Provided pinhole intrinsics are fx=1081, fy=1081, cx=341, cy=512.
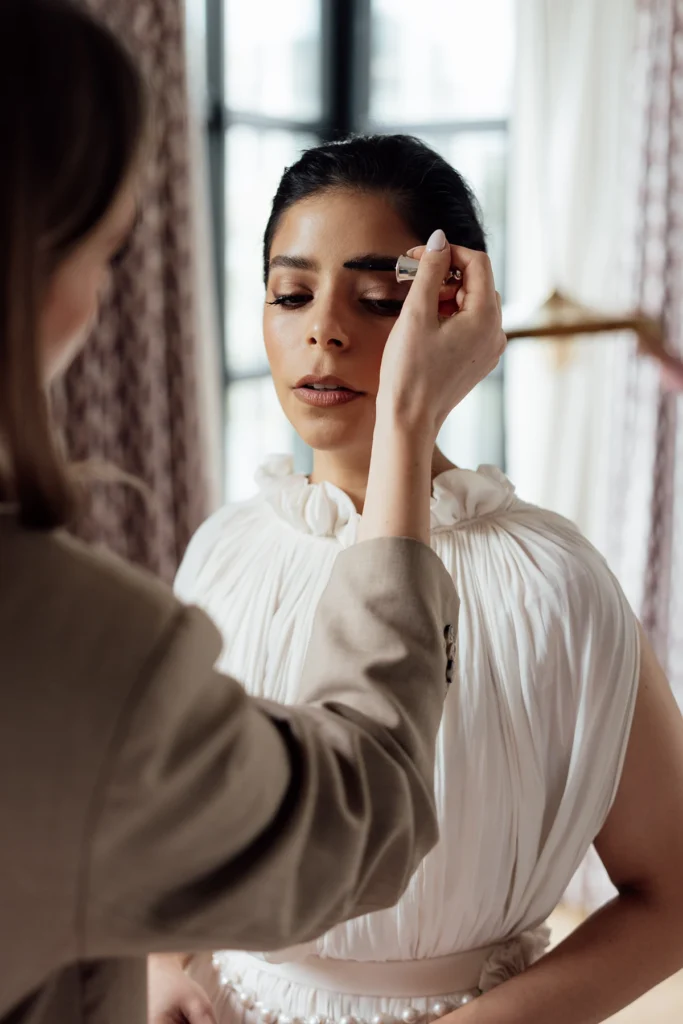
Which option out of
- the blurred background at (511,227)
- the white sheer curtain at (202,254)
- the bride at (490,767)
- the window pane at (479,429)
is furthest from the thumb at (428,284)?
the window pane at (479,429)

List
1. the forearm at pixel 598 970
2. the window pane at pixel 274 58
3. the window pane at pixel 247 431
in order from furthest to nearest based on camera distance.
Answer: the window pane at pixel 247 431
the window pane at pixel 274 58
the forearm at pixel 598 970

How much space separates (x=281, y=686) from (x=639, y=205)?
2.77 m

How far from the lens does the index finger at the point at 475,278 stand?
89 centimetres

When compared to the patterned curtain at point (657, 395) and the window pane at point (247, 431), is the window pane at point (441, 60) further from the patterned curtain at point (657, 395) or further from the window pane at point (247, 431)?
the window pane at point (247, 431)

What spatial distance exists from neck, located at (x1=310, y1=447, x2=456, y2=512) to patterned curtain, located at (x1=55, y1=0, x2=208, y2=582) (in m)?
1.37

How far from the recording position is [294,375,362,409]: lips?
48.9 inches

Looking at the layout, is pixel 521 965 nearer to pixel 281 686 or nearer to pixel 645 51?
pixel 281 686

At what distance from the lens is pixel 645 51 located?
11.3ft

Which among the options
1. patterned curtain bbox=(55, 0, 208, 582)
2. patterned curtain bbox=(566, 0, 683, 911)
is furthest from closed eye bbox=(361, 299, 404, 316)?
patterned curtain bbox=(566, 0, 683, 911)

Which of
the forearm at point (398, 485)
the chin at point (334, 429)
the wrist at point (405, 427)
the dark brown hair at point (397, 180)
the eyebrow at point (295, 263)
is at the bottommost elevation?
the chin at point (334, 429)

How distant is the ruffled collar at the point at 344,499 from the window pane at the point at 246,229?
2.38 metres

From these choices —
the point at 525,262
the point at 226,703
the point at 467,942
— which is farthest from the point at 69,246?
the point at 525,262

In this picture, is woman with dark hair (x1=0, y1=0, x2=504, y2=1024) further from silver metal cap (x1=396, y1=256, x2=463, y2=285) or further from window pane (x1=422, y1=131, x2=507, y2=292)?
window pane (x1=422, y1=131, x2=507, y2=292)

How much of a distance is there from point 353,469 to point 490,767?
395 mm
